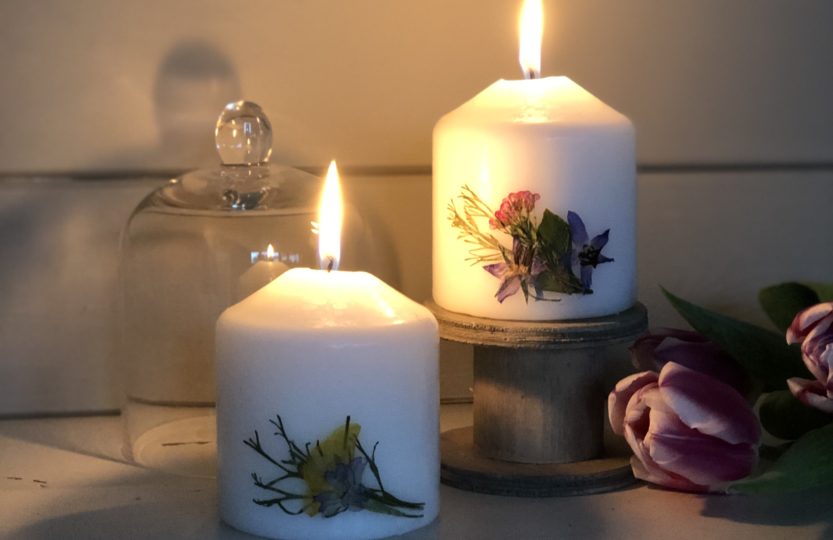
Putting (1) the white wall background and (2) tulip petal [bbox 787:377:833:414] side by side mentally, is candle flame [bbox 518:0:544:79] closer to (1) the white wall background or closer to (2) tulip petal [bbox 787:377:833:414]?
(1) the white wall background

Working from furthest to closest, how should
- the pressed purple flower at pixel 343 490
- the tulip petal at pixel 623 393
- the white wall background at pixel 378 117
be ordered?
the white wall background at pixel 378 117 → the tulip petal at pixel 623 393 → the pressed purple flower at pixel 343 490

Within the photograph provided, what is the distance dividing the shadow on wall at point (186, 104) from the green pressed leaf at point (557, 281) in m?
0.26

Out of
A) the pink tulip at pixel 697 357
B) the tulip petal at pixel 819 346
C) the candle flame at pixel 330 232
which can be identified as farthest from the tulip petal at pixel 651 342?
the candle flame at pixel 330 232

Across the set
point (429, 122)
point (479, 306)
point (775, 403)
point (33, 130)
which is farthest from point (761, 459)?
point (33, 130)

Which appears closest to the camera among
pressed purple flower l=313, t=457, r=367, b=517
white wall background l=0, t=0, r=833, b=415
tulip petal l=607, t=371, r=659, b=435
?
pressed purple flower l=313, t=457, r=367, b=517

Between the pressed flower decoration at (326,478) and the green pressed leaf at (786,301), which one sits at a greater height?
the green pressed leaf at (786,301)

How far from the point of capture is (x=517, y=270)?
580mm

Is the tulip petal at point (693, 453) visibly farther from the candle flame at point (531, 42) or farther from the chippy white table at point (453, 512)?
the candle flame at point (531, 42)

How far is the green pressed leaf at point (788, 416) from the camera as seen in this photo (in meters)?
0.61

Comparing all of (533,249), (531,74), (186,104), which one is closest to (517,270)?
(533,249)

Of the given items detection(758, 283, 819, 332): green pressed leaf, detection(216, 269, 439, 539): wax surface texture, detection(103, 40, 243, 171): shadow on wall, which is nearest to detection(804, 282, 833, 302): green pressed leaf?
detection(758, 283, 819, 332): green pressed leaf

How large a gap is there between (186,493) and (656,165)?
396 millimetres

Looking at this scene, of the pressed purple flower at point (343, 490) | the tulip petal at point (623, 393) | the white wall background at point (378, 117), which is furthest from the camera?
the white wall background at point (378, 117)

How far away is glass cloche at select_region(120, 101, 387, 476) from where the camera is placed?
2.15 feet
